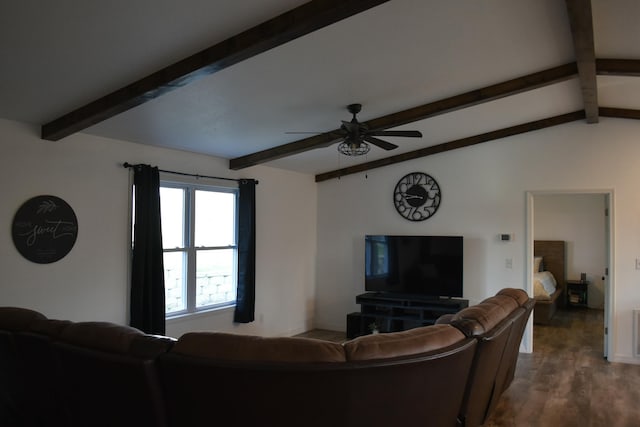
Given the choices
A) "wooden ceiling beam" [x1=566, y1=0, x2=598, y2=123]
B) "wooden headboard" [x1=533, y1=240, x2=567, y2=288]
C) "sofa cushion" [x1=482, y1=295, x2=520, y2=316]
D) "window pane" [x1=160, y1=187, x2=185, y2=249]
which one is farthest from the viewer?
"wooden headboard" [x1=533, y1=240, x2=567, y2=288]

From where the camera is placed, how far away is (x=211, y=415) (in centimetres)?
196

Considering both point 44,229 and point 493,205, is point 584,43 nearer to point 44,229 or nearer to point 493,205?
point 493,205

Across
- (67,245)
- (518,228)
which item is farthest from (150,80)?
(518,228)

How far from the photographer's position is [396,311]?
5863 mm

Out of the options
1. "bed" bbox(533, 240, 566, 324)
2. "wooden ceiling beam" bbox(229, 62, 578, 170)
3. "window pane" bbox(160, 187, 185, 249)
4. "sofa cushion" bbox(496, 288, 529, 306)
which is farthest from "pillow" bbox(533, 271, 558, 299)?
"window pane" bbox(160, 187, 185, 249)

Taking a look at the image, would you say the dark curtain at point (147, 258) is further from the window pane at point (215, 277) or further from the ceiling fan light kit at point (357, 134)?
the ceiling fan light kit at point (357, 134)

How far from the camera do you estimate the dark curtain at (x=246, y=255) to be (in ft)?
18.2

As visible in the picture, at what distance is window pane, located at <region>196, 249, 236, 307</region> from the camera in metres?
5.21

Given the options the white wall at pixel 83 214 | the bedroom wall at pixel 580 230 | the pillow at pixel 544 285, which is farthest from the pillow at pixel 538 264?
the white wall at pixel 83 214

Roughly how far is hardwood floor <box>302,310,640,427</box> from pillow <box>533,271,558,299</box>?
74cm

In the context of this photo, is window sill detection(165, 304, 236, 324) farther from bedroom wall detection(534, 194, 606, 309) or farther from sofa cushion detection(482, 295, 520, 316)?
bedroom wall detection(534, 194, 606, 309)

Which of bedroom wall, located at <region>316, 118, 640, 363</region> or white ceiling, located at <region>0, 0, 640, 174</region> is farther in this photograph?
bedroom wall, located at <region>316, 118, 640, 363</region>

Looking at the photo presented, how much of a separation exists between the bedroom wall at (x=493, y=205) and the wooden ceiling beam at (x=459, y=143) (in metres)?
0.12

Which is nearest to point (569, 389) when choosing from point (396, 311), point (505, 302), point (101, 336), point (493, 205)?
point (505, 302)
